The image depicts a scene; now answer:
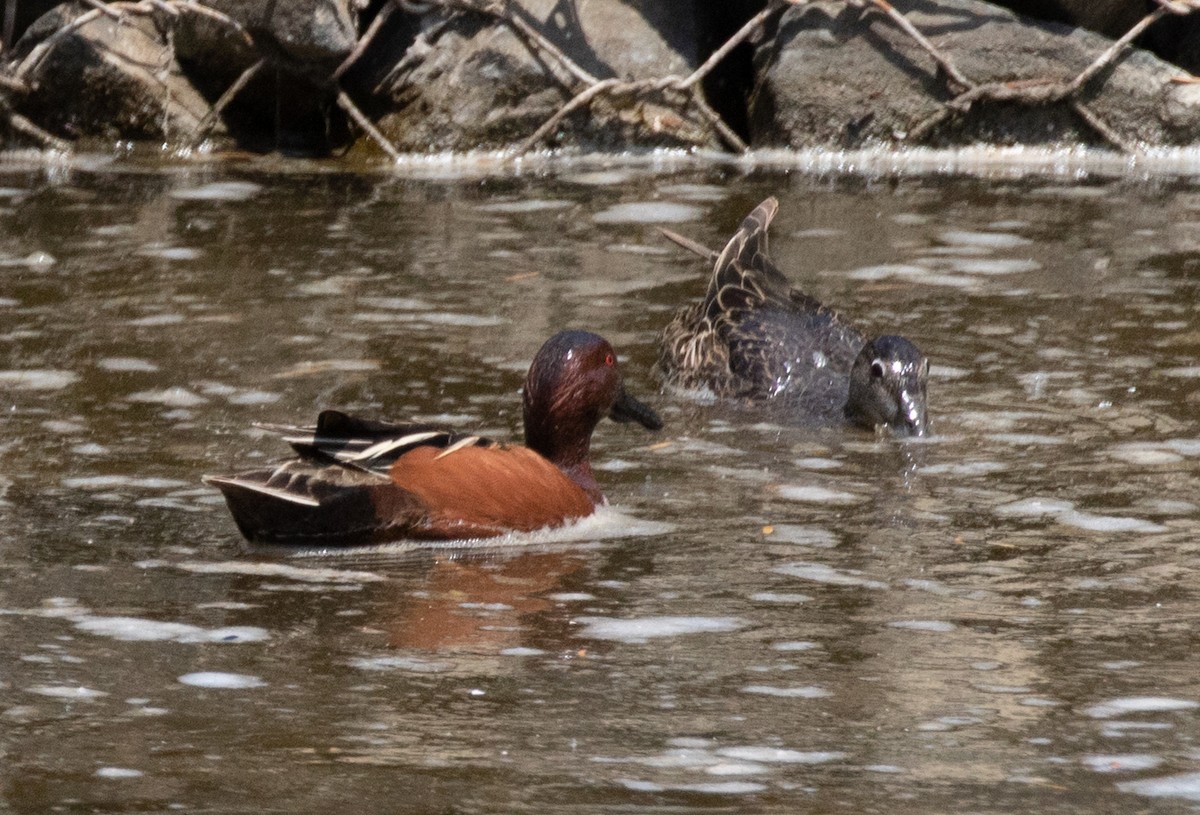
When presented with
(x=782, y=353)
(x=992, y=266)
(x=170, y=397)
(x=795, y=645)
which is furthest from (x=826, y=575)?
(x=992, y=266)

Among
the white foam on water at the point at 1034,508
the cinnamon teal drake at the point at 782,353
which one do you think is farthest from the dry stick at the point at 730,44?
the white foam on water at the point at 1034,508

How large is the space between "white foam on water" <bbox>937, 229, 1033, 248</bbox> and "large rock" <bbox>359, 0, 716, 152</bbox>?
316 cm

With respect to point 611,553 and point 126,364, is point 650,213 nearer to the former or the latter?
point 126,364

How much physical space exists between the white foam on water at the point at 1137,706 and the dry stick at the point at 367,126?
31.4ft

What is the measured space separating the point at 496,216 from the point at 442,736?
739 cm

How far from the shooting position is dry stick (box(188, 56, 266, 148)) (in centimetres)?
1343

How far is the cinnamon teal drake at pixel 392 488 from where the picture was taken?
5.53m

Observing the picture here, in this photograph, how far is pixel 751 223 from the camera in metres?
Result: 9.19

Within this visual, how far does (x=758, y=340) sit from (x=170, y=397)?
249 cm

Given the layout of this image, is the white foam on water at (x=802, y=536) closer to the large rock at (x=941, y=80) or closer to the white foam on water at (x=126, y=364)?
the white foam on water at (x=126, y=364)

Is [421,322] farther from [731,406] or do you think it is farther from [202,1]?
[202,1]

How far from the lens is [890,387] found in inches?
285

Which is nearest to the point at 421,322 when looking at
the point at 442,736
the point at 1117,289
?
the point at 1117,289

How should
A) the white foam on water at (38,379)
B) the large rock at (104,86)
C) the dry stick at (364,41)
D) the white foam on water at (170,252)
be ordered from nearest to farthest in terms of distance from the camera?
the white foam on water at (38,379), the white foam on water at (170,252), the dry stick at (364,41), the large rock at (104,86)
